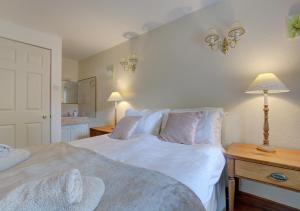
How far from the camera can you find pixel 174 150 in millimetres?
1582

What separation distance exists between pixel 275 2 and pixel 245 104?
109 centimetres

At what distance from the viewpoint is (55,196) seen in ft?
2.10

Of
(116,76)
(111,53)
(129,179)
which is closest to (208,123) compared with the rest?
(129,179)

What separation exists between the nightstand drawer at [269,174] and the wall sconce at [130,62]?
90.5 inches

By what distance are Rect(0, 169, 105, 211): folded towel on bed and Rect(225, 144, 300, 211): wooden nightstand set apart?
50.3 inches

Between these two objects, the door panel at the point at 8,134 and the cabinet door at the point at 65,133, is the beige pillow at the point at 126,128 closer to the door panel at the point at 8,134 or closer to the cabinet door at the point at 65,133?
the door panel at the point at 8,134

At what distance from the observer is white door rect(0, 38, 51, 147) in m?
2.63

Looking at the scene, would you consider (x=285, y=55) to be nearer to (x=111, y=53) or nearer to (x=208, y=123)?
(x=208, y=123)

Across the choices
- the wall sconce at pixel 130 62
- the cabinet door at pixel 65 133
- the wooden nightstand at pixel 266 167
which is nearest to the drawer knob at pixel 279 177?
the wooden nightstand at pixel 266 167

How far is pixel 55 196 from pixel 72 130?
338cm

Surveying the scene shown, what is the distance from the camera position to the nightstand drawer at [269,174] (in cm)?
128

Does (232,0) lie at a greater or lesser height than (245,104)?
greater

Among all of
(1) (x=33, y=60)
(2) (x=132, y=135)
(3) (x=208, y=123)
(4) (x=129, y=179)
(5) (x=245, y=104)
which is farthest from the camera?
(1) (x=33, y=60)

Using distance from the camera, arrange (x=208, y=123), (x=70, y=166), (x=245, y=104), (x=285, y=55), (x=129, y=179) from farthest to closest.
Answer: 1. (x=245, y=104)
2. (x=208, y=123)
3. (x=285, y=55)
4. (x=70, y=166)
5. (x=129, y=179)
